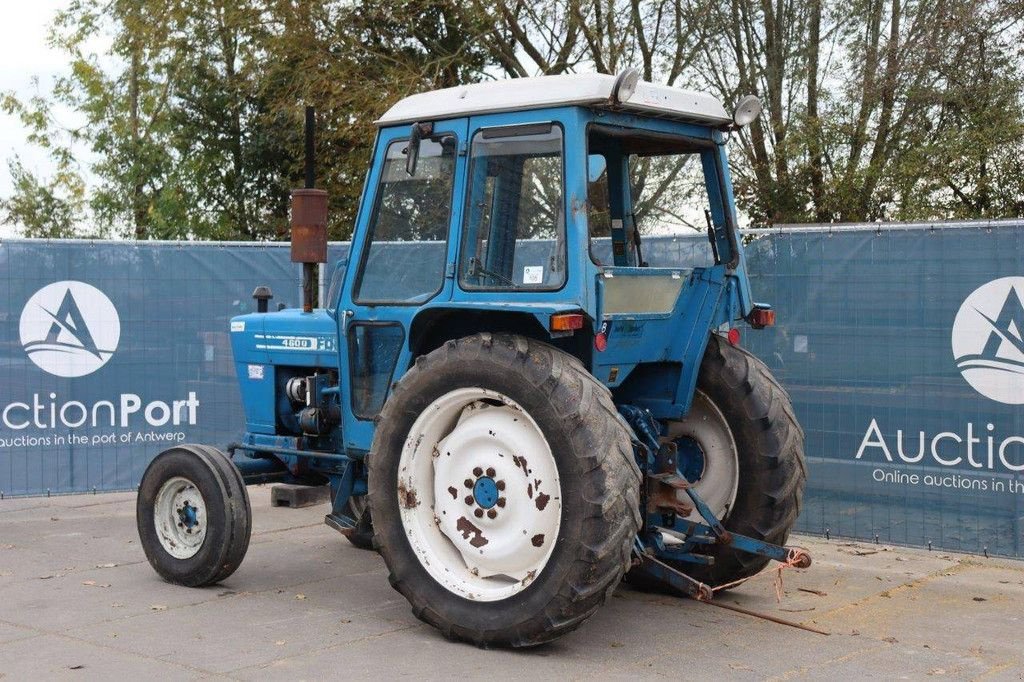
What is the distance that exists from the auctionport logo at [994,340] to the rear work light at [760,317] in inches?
78.1

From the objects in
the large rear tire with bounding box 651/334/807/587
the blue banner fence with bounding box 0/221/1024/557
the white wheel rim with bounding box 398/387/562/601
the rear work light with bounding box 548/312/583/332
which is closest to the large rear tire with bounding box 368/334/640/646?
the white wheel rim with bounding box 398/387/562/601

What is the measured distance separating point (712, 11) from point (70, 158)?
19.7 metres

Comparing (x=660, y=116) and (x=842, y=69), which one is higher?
(x=842, y=69)

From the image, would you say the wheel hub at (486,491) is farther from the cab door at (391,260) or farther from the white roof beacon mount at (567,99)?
the white roof beacon mount at (567,99)

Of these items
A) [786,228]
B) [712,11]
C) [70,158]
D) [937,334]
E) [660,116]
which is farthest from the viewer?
[70,158]

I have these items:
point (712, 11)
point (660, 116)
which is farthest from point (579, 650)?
point (712, 11)

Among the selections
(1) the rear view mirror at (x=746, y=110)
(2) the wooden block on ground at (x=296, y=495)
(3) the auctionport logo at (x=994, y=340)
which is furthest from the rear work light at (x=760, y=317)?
(2) the wooden block on ground at (x=296, y=495)

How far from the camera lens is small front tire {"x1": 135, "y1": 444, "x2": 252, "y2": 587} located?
679cm

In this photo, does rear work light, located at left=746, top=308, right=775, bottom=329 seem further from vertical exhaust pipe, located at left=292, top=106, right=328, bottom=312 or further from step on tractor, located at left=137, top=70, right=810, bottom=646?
vertical exhaust pipe, located at left=292, top=106, right=328, bottom=312

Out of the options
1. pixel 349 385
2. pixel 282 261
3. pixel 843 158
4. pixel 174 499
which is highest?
pixel 843 158

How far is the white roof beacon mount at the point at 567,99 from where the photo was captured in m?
5.66

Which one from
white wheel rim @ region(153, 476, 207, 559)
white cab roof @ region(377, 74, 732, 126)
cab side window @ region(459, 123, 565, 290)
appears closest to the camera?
white cab roof @ region(377, 74, 732, 126)

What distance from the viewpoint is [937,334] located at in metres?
8.04

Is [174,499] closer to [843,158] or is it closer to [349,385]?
[349,385]
